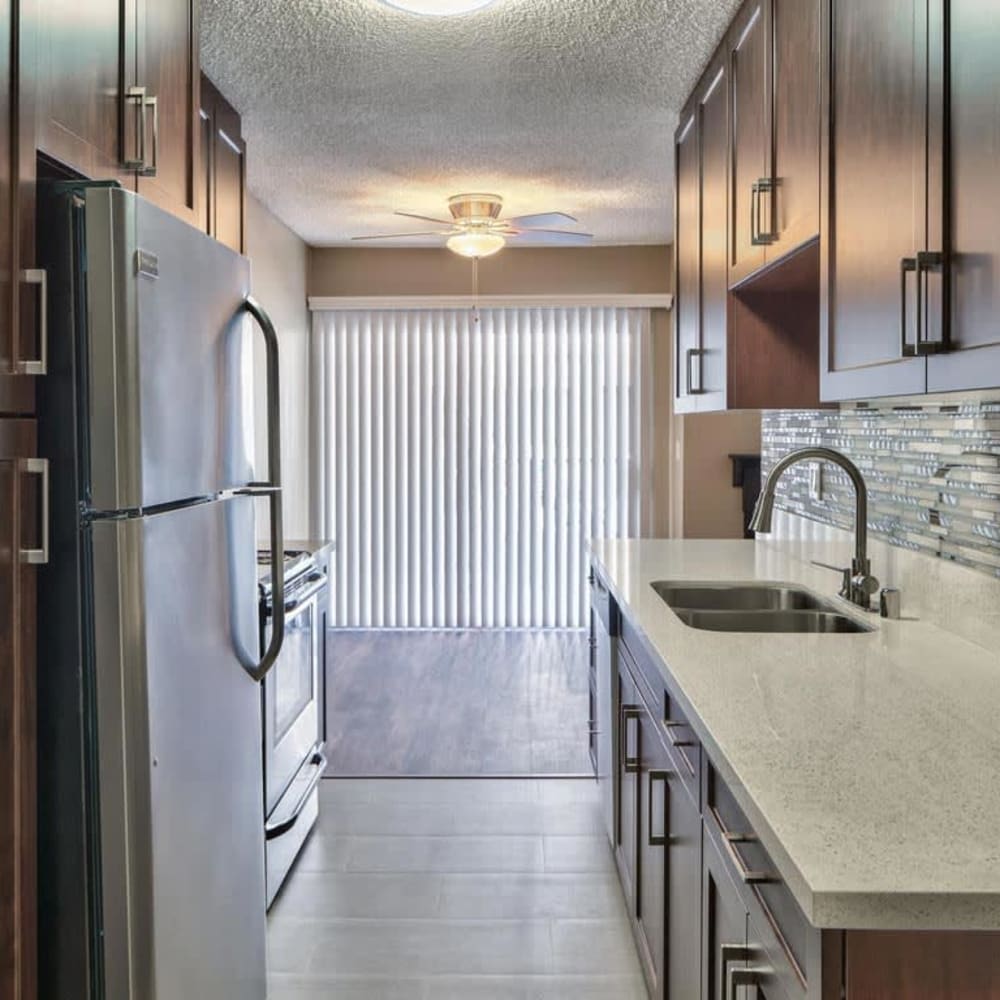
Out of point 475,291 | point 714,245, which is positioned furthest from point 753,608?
point 475,291

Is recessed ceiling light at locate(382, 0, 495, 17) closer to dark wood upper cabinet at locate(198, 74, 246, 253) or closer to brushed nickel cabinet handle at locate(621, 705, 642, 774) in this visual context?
dark wood upper cabinet at locate(198, 74, 246, 253)

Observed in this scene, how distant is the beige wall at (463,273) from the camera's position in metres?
6.35

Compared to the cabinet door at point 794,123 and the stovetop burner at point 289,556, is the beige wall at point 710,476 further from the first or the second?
the cabinet door at point 794,123

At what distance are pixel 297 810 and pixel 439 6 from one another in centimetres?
222

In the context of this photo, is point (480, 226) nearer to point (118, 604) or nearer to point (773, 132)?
point (773, 132)

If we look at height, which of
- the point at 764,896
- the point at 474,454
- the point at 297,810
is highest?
the point at 474,454

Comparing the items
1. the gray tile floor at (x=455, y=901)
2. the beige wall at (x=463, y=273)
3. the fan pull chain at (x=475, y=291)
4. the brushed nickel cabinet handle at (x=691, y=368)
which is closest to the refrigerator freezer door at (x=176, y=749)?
the gray tile floor at (x=455, y=901)

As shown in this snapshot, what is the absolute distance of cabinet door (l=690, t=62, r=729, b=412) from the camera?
8.98ft

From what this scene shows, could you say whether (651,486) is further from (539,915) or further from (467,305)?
(539,915)

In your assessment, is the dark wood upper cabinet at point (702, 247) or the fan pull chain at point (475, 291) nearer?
the dark wood upper cabinet at point (702, 247)

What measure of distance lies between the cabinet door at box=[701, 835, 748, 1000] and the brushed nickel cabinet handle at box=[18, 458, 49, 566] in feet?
3.52

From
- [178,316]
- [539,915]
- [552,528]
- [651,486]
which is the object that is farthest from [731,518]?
[178,316]

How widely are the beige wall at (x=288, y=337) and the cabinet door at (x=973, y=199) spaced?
153 inches

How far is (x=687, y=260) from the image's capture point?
10.9 ft
